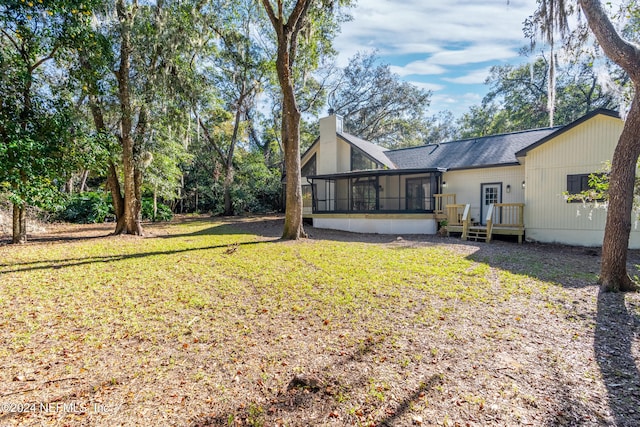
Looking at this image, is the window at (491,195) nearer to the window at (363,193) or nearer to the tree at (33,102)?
the window at (363,193)

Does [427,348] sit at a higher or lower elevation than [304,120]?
lower

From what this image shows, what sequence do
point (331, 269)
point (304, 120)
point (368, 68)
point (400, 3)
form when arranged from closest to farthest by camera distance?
1. point (331, 269)
2. point (400, 3)
3. point (304, 120)
4. point (368, 68)

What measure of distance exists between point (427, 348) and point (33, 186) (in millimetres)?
9984

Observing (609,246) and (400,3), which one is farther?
(400,3)

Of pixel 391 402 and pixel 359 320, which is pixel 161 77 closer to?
pixel 359 320

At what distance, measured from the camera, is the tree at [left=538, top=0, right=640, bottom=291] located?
15.5 ft

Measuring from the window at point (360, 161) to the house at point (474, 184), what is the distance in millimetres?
51

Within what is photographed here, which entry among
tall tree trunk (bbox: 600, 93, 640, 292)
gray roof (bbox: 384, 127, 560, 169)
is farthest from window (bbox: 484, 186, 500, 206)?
tall tree trunk (bbox: 600, 93, 640, 292)

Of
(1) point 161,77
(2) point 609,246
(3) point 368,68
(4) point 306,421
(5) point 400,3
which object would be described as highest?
(3) point 368,68

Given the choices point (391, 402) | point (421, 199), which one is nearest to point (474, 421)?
point (391, 402)

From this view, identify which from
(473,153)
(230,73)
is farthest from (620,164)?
(230,73)

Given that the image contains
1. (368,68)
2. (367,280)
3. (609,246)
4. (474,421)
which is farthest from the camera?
(368,68)

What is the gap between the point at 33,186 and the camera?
7898mm

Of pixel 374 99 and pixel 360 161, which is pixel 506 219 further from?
pixel 374 99
